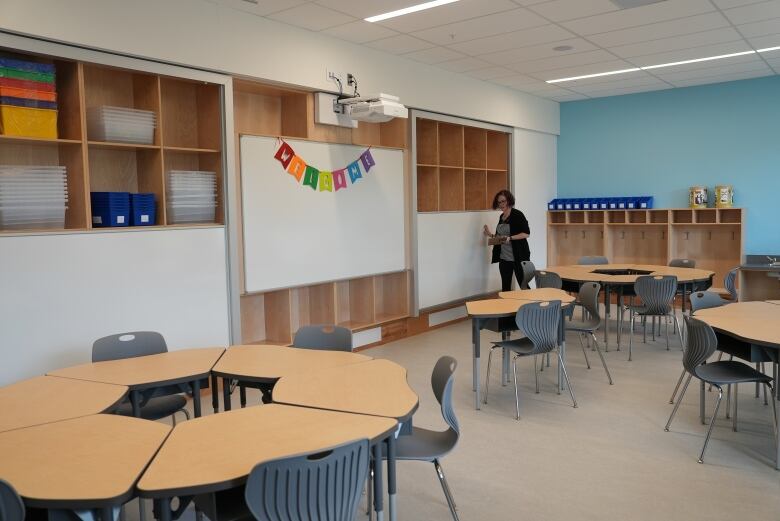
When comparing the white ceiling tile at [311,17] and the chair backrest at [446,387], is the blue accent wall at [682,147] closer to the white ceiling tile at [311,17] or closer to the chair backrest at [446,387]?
the white ceiling tile at [311,17]

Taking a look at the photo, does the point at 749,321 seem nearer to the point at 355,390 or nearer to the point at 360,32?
the point at 355,390

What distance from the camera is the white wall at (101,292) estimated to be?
395 centimetres

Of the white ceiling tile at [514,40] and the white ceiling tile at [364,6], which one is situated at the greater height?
the white ceiling tile at [514,40]

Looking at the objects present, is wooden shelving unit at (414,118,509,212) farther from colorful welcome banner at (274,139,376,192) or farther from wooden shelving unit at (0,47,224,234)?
wooden shelving unit at (0,47,224,234)

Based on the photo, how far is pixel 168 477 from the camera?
6.50 ft

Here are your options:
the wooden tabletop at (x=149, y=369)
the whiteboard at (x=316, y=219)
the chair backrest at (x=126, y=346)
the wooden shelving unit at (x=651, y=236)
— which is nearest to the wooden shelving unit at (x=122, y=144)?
the whiteboard at (x=316, y=219)

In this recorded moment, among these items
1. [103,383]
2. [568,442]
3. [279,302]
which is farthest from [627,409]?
[103,383]

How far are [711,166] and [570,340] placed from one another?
401 cm

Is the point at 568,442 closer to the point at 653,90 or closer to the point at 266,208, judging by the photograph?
the point at 266,208

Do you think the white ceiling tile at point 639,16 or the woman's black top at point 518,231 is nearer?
the white ceiling tile at point 639,16

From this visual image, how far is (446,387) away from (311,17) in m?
3.92

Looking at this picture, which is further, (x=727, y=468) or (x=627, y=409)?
(x=627, y=409)

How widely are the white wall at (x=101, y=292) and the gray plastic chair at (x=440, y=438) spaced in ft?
8.35

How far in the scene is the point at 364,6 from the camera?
5156mm
